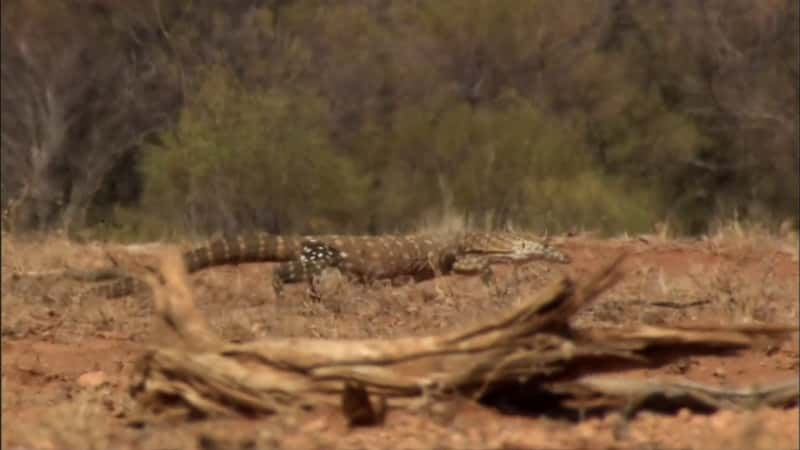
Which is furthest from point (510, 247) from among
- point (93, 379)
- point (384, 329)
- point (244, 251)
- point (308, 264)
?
point (93, 379)

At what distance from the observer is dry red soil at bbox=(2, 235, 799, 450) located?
5.75 m

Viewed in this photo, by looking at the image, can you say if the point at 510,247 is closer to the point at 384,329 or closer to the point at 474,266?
the point at 474,266

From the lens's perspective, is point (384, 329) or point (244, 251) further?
point (244, 251)

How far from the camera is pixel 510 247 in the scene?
12297mm

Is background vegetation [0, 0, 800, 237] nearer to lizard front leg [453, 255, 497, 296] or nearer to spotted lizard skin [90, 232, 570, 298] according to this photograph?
spotted lizard skin [90, 232, 570, 298]

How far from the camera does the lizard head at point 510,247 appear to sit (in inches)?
468

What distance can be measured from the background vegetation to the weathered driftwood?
17978 millimetres

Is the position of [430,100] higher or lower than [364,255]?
higher

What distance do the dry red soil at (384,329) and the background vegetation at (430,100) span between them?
12.8 metres

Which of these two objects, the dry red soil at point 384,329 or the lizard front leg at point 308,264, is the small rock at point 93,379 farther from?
the lizard front leg at point 308,264

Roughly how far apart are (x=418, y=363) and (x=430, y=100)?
22.9 m

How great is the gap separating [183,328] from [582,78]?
24.5 m

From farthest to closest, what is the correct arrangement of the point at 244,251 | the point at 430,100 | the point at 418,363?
the point at 430,100 < the point at 244,251 < the point at 418,363

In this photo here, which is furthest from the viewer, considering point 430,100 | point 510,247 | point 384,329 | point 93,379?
point 430,100
